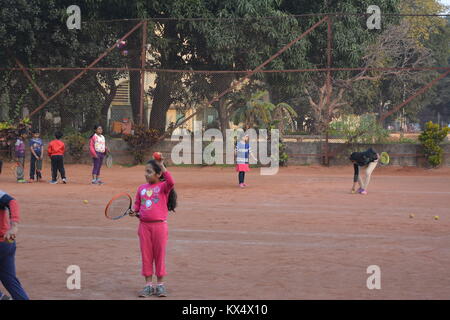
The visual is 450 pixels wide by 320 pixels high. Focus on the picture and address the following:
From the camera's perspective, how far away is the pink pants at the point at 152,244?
25.1ft

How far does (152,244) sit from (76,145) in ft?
59.0

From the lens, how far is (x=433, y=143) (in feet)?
76.4

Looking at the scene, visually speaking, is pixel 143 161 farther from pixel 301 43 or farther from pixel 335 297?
pixel 335 297

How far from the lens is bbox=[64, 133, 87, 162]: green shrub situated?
2508 centimetres

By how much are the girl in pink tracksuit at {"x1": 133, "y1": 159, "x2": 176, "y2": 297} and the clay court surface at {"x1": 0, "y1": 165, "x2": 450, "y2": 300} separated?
26cm

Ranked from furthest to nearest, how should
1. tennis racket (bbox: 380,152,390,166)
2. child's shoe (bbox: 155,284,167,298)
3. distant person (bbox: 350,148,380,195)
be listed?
tennis racket (bbox: 380,152,390,166)
distant person (bbox: 350,148,380,195)
child's shoe (bbox: 155,284,167,298)

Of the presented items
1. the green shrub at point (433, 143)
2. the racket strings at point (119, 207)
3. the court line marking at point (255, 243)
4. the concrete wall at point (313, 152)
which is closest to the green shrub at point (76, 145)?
the concrete wall at point (313, 152)

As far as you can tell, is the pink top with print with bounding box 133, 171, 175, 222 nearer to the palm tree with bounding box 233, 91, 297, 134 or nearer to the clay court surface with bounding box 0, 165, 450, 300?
the clay court surface with bounding box 0, 165, 450, 300

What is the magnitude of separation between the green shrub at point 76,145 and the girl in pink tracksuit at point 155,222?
58.4 feet

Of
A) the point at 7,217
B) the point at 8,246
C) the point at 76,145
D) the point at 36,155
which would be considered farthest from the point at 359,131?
the point at 8,246

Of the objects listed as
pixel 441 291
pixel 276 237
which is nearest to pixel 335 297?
pixel 441 291

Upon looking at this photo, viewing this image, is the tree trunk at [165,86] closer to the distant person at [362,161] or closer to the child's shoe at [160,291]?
the distant person at [362,161]

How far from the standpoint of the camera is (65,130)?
25.8 m

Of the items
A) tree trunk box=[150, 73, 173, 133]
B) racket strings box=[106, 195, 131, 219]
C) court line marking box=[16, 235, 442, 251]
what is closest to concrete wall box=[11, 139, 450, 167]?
tree trunk box=[150, 73, 173, 133]
